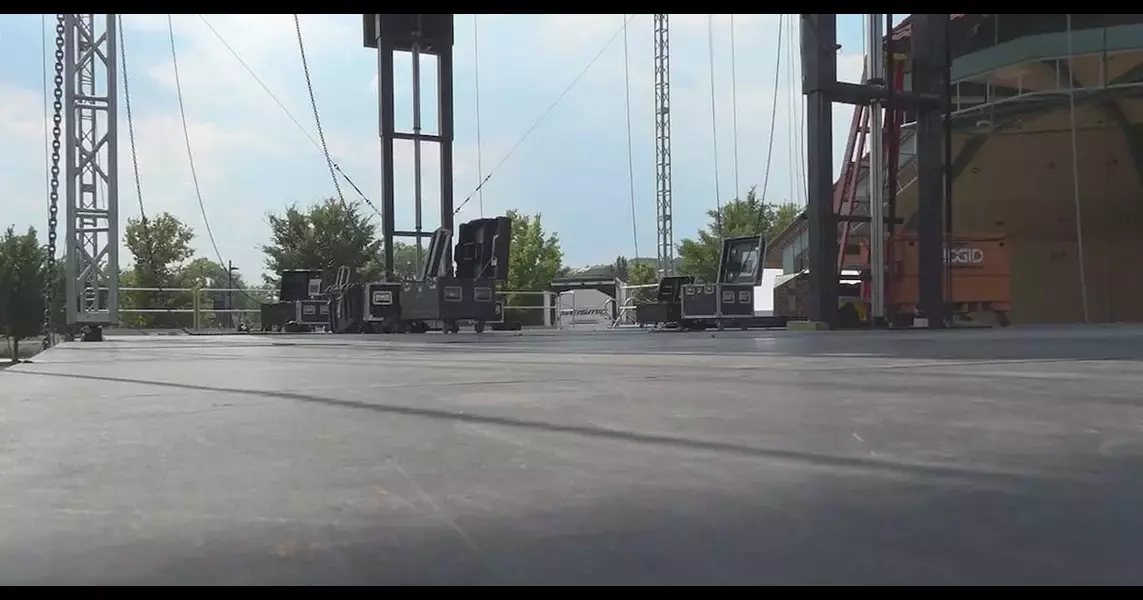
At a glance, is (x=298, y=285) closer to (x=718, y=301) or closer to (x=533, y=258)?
(x=718, y=301)

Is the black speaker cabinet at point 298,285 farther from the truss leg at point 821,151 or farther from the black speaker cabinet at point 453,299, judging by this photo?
the truss leg at point 821,151

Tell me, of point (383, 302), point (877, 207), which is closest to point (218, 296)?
point (383, 302)

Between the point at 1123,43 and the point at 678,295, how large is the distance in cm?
928

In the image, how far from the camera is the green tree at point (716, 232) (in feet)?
115

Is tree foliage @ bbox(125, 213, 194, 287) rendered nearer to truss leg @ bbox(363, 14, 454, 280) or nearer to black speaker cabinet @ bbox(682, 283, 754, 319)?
truss leg @ bbox(363, 14, 454, 280)

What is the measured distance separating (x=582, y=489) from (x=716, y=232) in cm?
3510

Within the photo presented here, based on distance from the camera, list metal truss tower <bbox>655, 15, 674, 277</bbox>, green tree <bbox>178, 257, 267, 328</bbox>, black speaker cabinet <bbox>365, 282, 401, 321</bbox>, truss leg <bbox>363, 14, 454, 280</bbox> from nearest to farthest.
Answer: black speaker cabinet <bbox>365, 282, 401, 321</bbox>
truss leg <bbox>363, 14, 454, 280</bbox>
green tree <bbox>178, 257, 267, 328</bbox>
metal truss tower <bbox>655, 15, 674, 277</bbox>

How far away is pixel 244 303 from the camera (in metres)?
27.2

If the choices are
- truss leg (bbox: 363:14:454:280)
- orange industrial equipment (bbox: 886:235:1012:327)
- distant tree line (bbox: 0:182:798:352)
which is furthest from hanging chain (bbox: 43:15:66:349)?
distant tree line (bbox: 0:182:798:352)

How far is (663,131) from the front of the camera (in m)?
30.6

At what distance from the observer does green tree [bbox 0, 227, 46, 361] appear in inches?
502

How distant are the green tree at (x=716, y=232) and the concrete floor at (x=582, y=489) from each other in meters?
33.1

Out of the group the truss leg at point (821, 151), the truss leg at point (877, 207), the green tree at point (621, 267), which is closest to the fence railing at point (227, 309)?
the truss leg at point (877, 207)

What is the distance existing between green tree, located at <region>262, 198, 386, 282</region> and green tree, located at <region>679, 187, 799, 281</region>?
12166 millimetres
